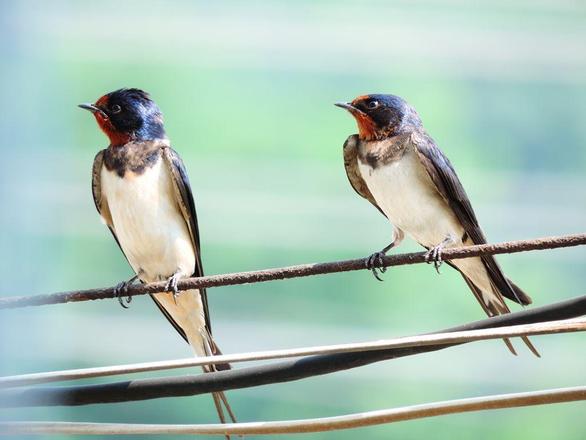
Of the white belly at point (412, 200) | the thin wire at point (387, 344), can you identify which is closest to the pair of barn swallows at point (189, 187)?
the white belly at point (412, 200)

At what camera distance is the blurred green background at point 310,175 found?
480 cm

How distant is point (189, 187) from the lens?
196 centimetres

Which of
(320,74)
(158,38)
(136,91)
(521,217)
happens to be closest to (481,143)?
(521,217)

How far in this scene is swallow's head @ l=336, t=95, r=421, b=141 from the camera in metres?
1.95

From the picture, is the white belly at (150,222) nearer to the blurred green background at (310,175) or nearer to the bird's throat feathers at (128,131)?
the bird's throat feathers at (128,131)

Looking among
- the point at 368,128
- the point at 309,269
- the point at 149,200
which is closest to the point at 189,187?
the point at 149,200

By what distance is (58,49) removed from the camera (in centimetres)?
530

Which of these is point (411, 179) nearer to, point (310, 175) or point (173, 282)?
point (173, 282)

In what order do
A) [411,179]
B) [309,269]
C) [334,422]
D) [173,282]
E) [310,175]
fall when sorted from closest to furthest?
[334,422]
[309,269]
[173,282]
[411,179]
[310,175]

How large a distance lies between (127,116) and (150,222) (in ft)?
0.57

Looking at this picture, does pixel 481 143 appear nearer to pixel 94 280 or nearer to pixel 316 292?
pixel 316 292

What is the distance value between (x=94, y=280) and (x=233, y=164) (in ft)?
2.42

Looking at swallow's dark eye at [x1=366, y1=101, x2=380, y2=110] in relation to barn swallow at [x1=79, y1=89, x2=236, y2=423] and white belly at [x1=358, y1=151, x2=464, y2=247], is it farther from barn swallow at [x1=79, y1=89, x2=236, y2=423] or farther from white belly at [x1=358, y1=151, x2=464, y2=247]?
barn swallow at [x1=79, y1=89, x2=236, y2=423]

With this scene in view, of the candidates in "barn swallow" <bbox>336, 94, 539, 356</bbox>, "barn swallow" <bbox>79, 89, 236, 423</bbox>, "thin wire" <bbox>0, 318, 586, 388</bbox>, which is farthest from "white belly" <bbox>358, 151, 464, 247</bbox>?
"thin wire" <bbox>0, 318, 586, 388</bbox>
